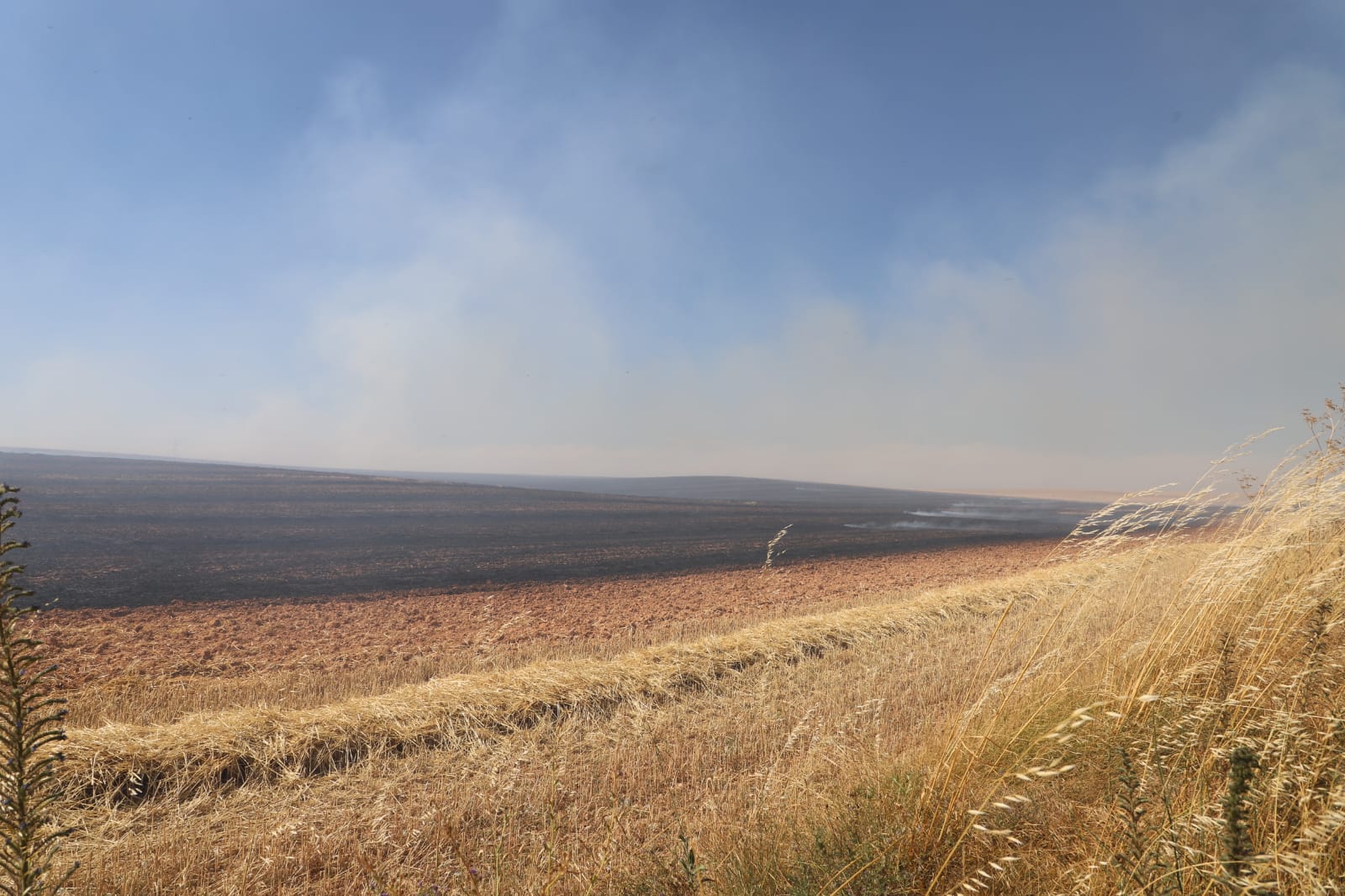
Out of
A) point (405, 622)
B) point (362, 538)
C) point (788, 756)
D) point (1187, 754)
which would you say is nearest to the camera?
point (1187, 754)

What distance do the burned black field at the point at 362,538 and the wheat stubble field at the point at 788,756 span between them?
9.40ft

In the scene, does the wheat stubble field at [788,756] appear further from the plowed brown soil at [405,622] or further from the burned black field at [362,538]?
the burned black field at [362,538]

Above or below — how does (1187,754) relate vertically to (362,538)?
above

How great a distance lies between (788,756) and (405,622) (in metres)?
10.8

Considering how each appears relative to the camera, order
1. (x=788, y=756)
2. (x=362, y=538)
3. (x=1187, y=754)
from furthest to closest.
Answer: (x=362, y=538), (x=788, y=756), (x=1187, y=754)

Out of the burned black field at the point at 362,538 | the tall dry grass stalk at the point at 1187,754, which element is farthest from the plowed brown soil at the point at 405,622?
the tall dry grass stalk at the point at 1187,754

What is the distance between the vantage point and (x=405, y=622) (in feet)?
44.7

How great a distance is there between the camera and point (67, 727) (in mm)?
6332

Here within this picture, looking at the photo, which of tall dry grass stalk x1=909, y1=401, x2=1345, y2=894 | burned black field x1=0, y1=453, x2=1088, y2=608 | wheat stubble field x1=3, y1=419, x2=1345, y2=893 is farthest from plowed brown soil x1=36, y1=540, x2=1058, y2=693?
tall dry grass stalk x1=909, y1=401, x2=1345, y2=894

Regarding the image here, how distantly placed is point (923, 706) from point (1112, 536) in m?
2.51

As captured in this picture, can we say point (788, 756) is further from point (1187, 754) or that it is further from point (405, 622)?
point (405, 622)

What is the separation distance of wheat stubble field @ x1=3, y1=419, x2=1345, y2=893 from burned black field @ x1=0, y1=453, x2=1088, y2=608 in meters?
2.87

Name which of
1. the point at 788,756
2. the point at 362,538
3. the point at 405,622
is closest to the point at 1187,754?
the point at 788,756

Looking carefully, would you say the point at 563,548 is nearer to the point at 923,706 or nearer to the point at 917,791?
the point at 923,706
